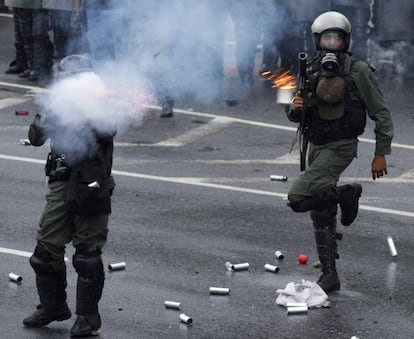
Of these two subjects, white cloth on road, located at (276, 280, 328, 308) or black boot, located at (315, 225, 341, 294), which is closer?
white cloth on road, located at (276, 280, 328, 308)

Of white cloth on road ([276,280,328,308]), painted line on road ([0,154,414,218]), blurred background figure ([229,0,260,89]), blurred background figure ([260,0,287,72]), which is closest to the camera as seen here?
white cloth on road ([276,280,328,308])

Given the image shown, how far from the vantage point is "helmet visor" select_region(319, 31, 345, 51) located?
9.23 m

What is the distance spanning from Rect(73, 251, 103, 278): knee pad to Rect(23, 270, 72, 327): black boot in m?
0.20

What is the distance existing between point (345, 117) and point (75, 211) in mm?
2168

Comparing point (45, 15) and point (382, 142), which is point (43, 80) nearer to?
point (45, 15)

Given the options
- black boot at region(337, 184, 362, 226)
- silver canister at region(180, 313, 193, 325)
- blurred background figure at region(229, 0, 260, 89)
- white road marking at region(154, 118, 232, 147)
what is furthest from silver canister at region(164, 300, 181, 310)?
blurred background figure at region(229, 0, 260, 89)

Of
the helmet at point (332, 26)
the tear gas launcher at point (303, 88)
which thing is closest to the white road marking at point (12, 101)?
the tear gas launcher at point (303, 88)

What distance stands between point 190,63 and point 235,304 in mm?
5066

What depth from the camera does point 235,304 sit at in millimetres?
8961

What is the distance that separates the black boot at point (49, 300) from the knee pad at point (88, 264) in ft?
0.67

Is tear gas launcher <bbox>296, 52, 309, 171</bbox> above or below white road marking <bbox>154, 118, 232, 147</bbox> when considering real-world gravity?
above

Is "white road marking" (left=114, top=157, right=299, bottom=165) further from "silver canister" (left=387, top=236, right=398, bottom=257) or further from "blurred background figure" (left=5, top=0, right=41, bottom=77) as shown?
"blurred background figure" (left=5, top=0, right=41, bottom=77)

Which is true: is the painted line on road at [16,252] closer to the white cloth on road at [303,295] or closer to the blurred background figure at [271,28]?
the white cloth on road at [303,295]

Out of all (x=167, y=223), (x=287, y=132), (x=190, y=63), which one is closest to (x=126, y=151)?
(x=190, y=63)
